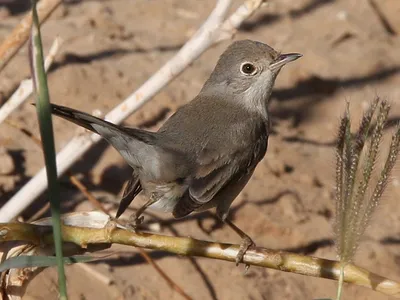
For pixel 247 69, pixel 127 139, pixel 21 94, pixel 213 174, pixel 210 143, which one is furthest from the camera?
pixel 247 69

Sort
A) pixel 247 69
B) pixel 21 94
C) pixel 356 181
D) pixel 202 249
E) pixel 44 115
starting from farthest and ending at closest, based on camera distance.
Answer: pixel 247 69, pixel 21 94, pixel 202 249, pixel 356 181, pixel 44 115

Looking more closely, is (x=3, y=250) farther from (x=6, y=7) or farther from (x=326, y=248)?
(x=6, y=7)

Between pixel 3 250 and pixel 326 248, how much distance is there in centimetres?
247

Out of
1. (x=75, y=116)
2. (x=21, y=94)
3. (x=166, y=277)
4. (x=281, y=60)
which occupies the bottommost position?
(x=166, y=277)

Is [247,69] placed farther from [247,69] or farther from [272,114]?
[272,114]

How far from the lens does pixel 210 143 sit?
13.0 feet

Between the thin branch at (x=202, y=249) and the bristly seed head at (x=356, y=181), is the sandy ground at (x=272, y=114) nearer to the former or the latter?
the thin branch at (x=202, y=249)

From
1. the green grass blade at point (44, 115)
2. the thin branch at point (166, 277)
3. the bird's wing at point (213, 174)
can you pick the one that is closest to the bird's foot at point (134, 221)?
the bird's wing at point (213, 174)

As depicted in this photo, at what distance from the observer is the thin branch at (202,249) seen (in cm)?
283

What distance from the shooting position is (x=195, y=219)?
16.0 ft

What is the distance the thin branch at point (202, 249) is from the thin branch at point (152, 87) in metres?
1.26

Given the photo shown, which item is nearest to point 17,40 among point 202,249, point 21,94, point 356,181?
point 21,94

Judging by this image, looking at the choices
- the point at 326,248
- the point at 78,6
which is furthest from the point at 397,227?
the point at 78,6

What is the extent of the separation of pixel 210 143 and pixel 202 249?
43.9 inches
